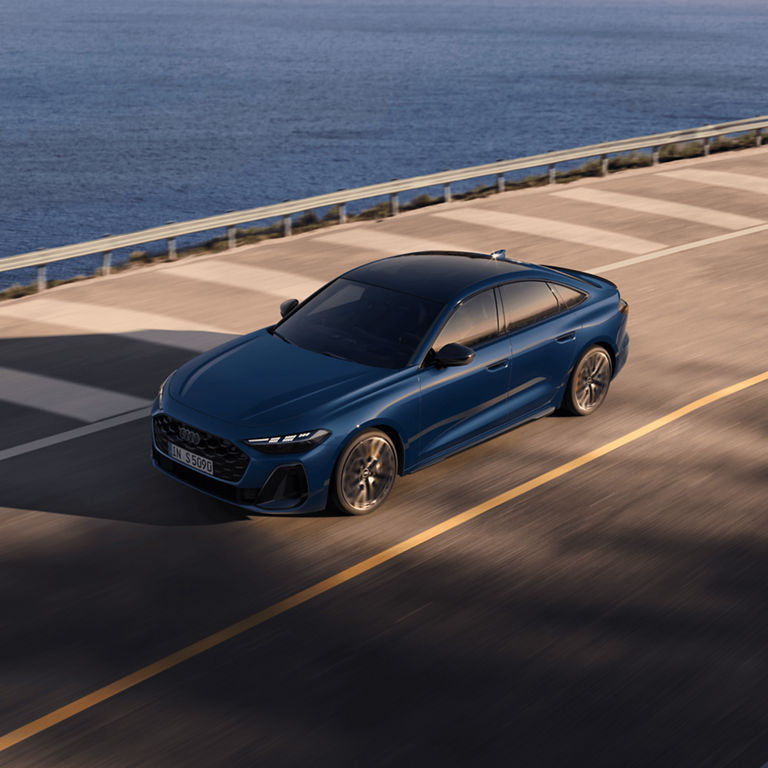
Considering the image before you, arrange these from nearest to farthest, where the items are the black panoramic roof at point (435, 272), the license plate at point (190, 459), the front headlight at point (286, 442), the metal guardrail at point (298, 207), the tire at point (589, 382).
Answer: the front headlight at point (286, 442) < the license plate at point (190, 459) < the black panoramic roof at point (435, 272) < the tire at point (589, 382) < the metal guardrail at point (298, 207)

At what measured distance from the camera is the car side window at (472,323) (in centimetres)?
828

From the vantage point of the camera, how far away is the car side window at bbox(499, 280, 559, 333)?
8.81 meters

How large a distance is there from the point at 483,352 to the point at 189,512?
104 inches

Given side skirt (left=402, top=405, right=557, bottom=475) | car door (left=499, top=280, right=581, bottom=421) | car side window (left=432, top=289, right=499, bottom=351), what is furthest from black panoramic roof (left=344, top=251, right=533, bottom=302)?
side skirt (left=402, top=405, right=557, bottom=475)

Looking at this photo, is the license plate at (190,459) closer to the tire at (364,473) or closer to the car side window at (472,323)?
the tire at (364,473)

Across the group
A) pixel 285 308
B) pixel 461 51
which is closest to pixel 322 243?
pixel 285 308

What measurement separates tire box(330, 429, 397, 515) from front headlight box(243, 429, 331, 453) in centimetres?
29

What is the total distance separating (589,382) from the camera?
9.73m

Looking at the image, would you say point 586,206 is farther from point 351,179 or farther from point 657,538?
point 351,179

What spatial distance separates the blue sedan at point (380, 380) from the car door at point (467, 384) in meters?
0.01

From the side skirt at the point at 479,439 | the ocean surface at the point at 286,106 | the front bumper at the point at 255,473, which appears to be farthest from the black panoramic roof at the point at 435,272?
the ocean surface at the point at 286,106

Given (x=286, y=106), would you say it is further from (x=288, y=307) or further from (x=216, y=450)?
(x=216, y=450)

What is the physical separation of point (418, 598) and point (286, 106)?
255ft

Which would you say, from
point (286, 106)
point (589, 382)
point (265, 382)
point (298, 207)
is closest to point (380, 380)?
point (265, 382)
